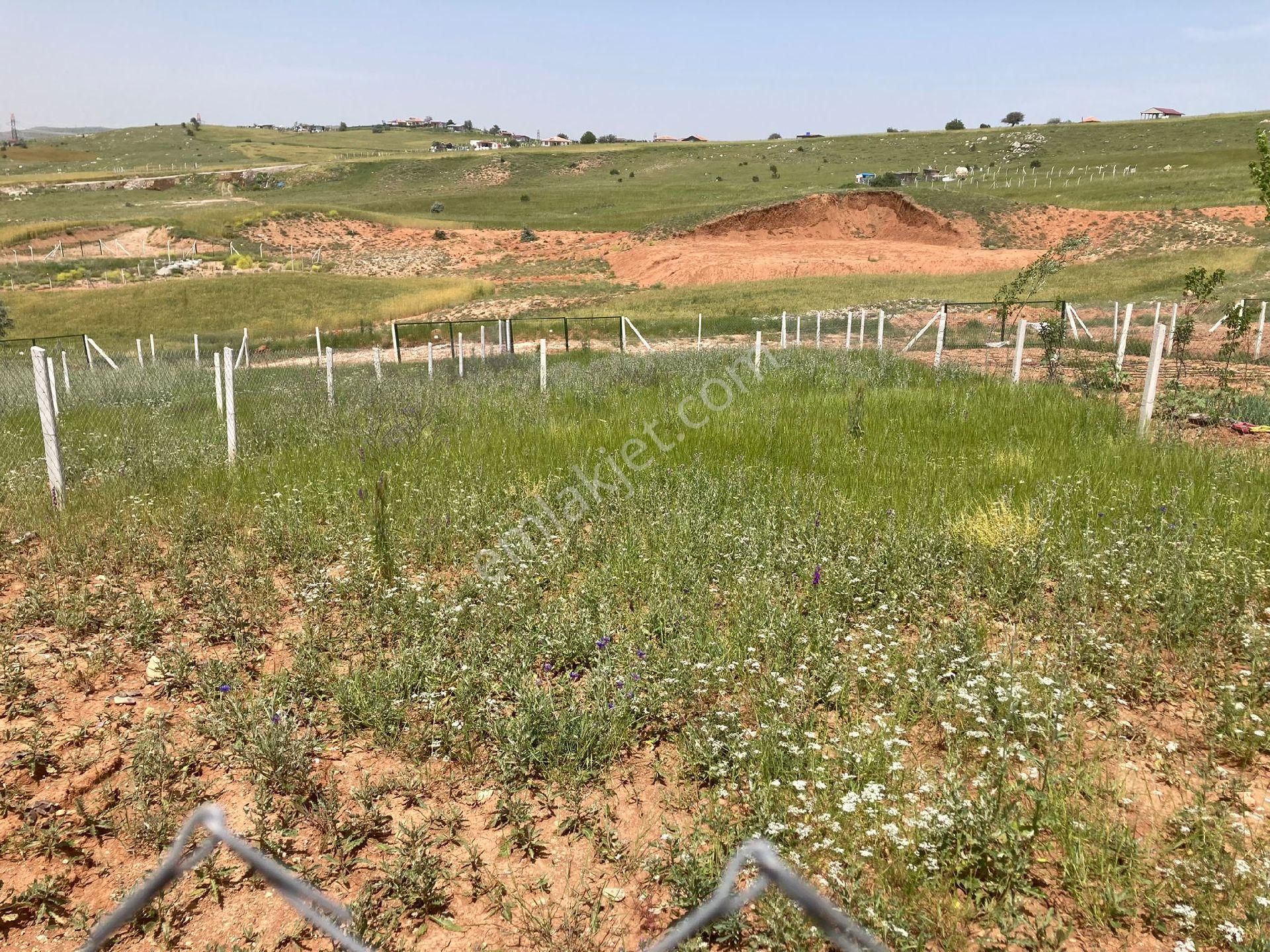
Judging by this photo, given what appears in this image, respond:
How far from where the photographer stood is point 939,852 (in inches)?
123

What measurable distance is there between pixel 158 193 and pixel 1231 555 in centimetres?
10549

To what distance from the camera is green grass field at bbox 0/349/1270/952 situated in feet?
10.2

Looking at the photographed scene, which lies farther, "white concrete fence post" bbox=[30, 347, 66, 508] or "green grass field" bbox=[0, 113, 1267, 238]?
"green grass field" bbox=[0, 113, 1267, 238]

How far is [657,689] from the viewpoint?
14.0 ft

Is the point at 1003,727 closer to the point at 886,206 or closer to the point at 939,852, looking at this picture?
the point at 939,852

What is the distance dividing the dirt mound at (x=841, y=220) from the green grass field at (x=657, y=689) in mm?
50543

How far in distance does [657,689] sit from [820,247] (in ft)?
167

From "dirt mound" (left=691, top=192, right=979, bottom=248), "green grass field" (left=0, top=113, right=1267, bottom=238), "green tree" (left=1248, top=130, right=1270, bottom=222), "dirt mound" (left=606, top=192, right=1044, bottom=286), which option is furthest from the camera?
"green grass field" (left=0, top=113, right=1267, bottom=238)

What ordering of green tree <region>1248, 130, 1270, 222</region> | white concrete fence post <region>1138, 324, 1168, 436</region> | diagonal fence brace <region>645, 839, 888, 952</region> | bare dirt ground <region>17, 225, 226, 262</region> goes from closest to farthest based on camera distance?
diagonal fence brace <region>645, 839, 888, 952</region> → green tree <region>1248, 130, 1270, 222</region> → white concrete fence post <region>1138, 324, 1168, 436</region> → bare dirt ground <region>17, 225, 226, 262</region>

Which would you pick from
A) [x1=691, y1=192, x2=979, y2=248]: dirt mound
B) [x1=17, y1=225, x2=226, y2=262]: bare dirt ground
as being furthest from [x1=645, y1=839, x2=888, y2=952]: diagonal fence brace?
[x1=17, y1=225, x2=226, y2=262]: bare dirt ground

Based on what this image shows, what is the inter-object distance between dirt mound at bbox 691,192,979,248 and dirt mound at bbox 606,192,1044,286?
0.16 feet

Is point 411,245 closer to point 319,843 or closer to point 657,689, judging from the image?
point 657,689

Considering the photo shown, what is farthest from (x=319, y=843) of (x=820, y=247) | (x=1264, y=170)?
(x=820, y=247)

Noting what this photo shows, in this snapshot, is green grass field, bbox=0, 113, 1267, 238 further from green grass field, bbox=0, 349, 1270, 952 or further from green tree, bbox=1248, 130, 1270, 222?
green grass field, bbox=0, 349, 1270, 952
